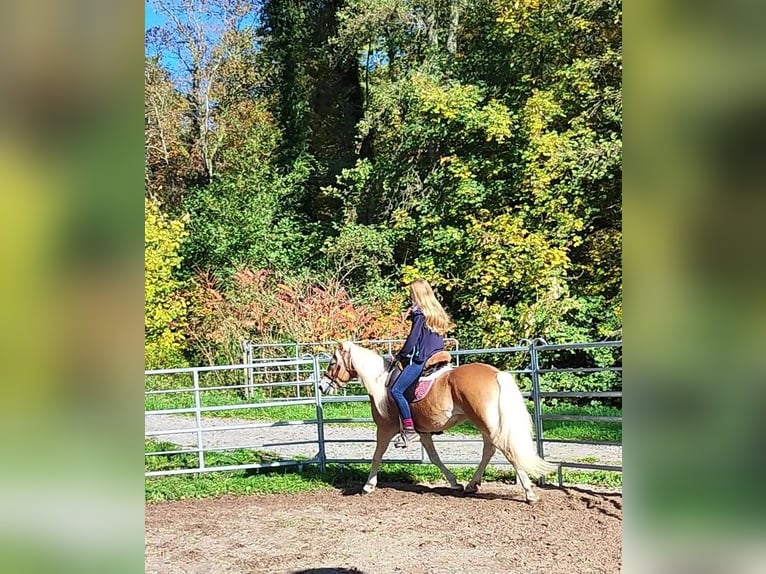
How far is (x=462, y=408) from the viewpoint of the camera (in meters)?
5.78

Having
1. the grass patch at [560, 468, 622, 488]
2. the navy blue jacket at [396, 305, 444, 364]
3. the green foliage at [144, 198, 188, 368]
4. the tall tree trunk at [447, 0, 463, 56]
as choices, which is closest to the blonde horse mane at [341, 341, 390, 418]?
the navy blue jacket at [396, 305, 444, 364]

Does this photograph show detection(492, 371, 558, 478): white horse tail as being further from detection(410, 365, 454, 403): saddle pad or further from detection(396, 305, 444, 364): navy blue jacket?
detection(396, 305, 444, 364): navy blue jacket

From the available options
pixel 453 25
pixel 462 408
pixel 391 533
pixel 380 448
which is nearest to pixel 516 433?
pixel 462 408

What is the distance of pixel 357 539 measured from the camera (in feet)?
15.8

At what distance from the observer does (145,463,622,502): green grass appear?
6.36 m

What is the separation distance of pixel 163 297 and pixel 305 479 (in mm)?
8634

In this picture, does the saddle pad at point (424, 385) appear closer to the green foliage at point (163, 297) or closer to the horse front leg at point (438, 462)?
the horse front leg at point (438, 462)

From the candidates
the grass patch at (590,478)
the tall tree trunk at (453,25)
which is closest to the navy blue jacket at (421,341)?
the grass patch at (590,478)

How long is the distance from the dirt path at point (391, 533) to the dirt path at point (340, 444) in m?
0.85

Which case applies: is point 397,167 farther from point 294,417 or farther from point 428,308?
point 428,308

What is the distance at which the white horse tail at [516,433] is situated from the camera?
17.6 feet

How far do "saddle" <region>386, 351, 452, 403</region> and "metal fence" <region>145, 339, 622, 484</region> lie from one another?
0.72 meters
